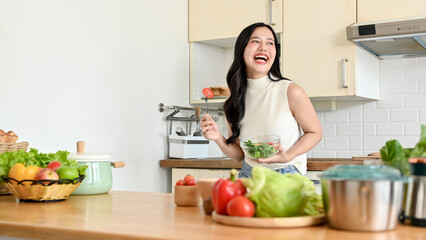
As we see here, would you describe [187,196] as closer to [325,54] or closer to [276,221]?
[276,221]

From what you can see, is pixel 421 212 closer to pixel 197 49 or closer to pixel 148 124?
pixel 148 124

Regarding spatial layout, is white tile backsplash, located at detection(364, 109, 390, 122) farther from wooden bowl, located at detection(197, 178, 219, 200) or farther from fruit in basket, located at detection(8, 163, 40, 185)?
fruit in basket, located at detection(8, 163, 40, 185)

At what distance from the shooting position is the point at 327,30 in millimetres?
3963

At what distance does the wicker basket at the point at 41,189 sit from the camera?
2.19 metres

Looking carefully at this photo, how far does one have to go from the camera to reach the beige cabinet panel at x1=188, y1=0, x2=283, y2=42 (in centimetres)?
420

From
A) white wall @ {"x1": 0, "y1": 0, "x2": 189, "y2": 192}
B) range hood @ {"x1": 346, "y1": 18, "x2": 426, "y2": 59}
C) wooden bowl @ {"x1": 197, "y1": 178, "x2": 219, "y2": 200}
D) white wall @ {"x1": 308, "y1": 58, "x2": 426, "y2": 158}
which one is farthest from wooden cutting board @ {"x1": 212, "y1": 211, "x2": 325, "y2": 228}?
white wall @ {"x1": 308, "y1": 58, "x2": 426, "y2": 158}

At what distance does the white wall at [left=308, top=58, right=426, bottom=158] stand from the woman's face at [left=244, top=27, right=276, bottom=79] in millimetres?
1609

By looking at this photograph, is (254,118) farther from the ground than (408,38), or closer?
closer

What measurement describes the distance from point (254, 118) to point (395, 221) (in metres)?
1.53

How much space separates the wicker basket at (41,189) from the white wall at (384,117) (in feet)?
8.40

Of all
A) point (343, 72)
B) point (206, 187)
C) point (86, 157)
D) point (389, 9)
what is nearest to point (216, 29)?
point (343, 72)

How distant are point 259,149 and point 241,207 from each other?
35.3 inches

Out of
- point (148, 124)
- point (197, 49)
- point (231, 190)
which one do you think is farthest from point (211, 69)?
point (231, 190)

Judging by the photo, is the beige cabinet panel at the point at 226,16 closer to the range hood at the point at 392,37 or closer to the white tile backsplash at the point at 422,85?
the range hood at the point at 392,37
